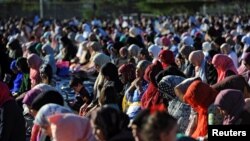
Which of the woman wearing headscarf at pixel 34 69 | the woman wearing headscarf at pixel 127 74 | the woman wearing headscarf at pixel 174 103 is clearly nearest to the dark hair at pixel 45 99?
the woman wearing headscarf at pixel 174 103

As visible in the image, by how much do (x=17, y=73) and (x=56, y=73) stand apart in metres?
5.99

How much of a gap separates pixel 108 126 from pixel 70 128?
44 centimetres

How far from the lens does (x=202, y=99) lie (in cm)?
775

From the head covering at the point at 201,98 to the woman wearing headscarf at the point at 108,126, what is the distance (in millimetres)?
2197

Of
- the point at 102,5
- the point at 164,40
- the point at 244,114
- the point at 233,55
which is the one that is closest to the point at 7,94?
the point at 244,114

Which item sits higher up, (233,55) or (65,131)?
(65,131)

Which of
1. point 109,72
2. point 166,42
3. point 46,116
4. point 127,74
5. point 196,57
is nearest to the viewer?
point 46,116

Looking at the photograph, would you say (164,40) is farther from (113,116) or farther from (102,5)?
(102,5)

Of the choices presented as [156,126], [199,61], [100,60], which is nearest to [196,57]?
[199,61]

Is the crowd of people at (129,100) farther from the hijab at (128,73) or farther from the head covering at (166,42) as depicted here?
the head covering at (166,42)

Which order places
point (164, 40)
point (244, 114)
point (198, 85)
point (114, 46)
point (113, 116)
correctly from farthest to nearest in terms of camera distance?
1. point (164, 40)
2. point (114, 46)
3. point (198, 85)
4. point (244, 114)
5. point (113, 116)

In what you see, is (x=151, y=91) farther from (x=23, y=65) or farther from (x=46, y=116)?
(x=46, y=116)

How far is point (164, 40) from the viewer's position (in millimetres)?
20703

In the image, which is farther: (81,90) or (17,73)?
(17,73)
